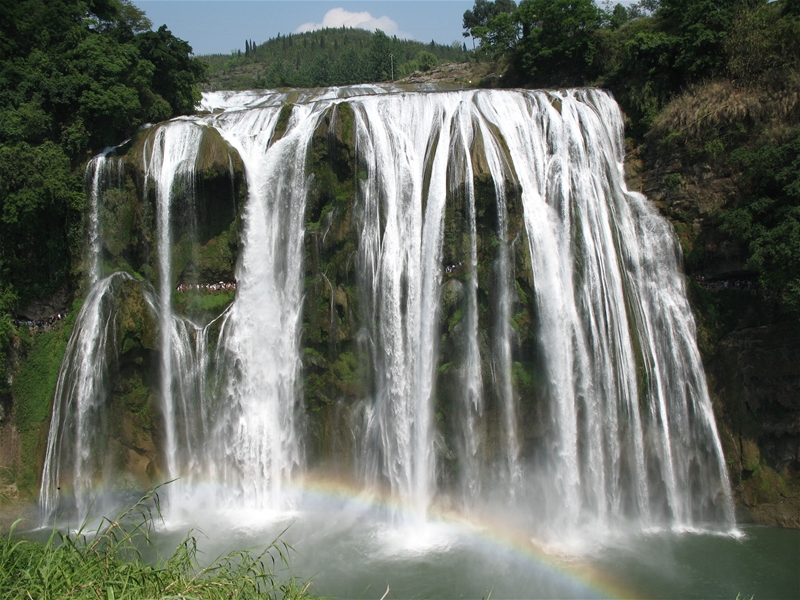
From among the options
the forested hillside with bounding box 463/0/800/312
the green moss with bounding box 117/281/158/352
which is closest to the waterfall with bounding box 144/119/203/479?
the green moss with bounding box 117/281/158/352

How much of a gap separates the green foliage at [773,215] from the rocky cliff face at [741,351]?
2.58ft

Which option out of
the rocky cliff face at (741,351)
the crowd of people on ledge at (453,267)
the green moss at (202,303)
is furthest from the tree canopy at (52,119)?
the rocky cliff face at (741,351)

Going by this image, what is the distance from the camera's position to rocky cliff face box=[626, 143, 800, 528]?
594 inches

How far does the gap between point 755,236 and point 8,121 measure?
66.0ft

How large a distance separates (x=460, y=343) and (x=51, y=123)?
13.7 m

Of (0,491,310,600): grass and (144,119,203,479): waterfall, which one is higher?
(144,119,203,479): waterfall

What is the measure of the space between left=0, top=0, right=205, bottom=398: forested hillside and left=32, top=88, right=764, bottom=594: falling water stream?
3.74 ft

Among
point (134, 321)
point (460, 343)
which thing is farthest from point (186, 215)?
point (460, 343)

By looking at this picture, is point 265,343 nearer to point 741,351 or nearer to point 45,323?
point 45,323

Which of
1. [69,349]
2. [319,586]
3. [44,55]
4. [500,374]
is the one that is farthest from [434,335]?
[44,55]

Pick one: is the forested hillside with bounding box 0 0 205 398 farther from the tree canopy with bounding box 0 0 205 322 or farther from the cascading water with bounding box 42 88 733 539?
the cascading water with bounding box 42 88 733 539

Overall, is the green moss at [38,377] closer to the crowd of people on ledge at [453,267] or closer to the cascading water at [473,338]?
the cascading water at [473,338]

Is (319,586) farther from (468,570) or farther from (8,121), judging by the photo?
(8,121)

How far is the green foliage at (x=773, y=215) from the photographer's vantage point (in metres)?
13.9
